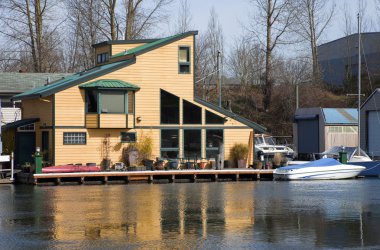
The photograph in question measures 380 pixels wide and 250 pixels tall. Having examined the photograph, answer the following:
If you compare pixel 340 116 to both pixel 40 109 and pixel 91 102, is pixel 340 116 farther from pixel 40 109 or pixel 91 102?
pixel 40 109

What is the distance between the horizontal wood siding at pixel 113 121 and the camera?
45.4 m

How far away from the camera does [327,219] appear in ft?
87.4

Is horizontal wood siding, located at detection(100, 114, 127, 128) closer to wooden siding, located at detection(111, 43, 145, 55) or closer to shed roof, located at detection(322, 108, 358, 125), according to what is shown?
wooden siding, located at detection(111, 43, 145, 55)

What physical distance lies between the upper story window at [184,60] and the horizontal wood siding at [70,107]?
6463 mm

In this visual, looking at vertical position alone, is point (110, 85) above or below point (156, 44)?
below

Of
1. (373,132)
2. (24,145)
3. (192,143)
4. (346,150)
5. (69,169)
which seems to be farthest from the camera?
(373,132)

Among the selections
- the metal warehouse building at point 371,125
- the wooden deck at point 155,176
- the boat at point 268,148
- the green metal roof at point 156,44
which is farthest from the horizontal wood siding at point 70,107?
the metal warehouse building at point 371,125

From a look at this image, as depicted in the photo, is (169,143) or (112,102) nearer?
(112,102)

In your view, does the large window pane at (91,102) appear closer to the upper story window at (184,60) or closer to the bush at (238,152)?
the upper story window at (184,60)

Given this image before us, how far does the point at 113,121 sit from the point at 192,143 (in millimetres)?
5206

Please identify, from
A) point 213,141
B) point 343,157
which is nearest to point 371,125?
point 343,157

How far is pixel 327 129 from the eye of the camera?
5866 centimetres

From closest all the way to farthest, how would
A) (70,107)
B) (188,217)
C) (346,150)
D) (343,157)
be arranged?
(188,217)
(70,107)
(343,157)
(346,150)

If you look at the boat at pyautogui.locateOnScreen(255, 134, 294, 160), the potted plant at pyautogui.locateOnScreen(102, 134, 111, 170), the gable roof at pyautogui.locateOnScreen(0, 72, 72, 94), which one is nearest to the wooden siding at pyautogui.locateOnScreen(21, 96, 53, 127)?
the potted plant at pyautogui.locateOnScreen(102, 134, 111, 170)
